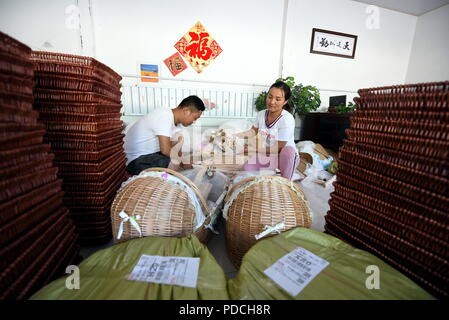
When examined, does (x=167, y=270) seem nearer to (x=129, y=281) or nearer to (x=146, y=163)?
(x=129, y=281)

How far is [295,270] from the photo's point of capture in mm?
614

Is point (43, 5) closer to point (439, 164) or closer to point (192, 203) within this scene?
point (192, 203)

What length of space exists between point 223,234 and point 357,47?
3836mm

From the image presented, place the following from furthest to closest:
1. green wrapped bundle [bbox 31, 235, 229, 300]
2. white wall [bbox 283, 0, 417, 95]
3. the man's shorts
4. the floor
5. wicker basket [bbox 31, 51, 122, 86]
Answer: white wall [bbox 283, 0, 417, 95] < the man's shorts < the floor < wicker basket [bbox 31, 51, 122, 86] < green wrapped bundle [bbox 31, 235, 229, 300]

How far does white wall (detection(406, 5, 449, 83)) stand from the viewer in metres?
3.19

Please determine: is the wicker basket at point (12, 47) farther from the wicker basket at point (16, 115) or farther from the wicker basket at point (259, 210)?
the wicker basket at point (259, 210)

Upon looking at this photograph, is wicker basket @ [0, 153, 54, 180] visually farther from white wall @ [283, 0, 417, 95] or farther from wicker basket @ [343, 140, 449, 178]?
white wall @ [283, 0, 417, 95]

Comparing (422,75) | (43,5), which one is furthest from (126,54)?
(422,75)

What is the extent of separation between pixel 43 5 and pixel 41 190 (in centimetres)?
284

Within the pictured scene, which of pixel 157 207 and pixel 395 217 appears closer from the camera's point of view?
pixel 395 217

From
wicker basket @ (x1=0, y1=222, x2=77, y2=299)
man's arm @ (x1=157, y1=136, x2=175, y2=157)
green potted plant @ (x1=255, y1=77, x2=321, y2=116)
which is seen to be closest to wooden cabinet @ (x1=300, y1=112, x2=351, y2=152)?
green potted plant @ (x1=255, y1=77, x2=321, y2=116)

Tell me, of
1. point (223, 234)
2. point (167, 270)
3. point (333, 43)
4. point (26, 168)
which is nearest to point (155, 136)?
point (223, 234)

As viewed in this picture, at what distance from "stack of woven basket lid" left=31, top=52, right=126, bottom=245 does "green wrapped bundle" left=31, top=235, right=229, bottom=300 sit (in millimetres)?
427

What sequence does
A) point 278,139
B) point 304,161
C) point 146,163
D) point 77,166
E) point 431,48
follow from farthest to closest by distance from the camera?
1. point 431,48
2. point 304,161
3. point 278,139
4. point 146,163
5. point 77,166
